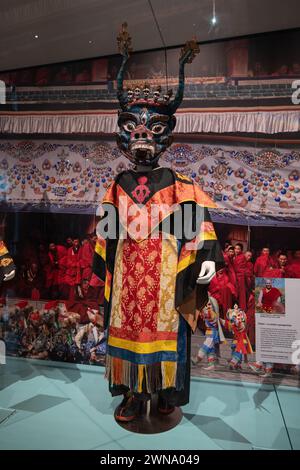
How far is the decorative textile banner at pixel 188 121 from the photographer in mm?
2455

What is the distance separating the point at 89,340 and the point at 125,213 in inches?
49.7

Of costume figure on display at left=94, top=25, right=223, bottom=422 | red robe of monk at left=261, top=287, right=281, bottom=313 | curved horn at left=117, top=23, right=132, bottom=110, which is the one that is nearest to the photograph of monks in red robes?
red robe of monk at left=261, top=287, right=281, bottom=313

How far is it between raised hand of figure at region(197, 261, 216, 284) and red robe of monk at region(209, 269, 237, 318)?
0.78m

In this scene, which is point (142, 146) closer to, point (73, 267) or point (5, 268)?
point (5, 268)

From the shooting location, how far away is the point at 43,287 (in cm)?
295

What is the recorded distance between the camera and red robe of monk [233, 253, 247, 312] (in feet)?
8.52

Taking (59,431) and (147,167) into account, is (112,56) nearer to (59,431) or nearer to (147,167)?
(147,167)

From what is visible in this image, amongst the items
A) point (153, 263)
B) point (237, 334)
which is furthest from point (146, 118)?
point (237, 334)

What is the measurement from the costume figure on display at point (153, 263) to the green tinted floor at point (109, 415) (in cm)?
17

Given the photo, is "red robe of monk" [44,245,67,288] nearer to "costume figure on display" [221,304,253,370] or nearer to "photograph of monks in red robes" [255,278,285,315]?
"costume figure on display" [221,304,253,370]

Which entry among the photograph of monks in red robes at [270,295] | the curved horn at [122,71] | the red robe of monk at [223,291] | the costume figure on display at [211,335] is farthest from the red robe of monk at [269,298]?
the curved horn at [122,71]

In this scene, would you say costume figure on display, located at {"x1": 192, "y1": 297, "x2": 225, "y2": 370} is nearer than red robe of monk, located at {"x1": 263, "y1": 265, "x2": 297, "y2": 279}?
No

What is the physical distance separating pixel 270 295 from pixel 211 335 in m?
0.50

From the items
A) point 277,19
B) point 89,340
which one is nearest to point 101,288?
point 89,340
